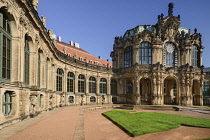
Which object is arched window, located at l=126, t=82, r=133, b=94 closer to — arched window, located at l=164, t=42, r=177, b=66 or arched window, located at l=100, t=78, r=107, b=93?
arched window, located at l=100, t=78, r=107, b=93

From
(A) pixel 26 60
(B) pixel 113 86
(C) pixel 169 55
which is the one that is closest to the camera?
(A) pixel 26 60

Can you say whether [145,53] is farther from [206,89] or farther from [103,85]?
[206,89]

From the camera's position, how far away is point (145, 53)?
1709 inches

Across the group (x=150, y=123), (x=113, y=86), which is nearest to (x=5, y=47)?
(x=150, y=123)

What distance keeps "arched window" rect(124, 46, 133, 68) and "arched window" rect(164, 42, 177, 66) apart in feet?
29.1

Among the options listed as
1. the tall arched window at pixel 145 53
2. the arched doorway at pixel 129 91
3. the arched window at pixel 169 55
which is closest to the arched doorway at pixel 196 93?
the arched window at pixel 169 55

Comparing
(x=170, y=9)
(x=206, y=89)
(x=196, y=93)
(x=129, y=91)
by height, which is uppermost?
(x=170, y=9)

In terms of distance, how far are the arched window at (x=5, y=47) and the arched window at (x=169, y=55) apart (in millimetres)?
37721

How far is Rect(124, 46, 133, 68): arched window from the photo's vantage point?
45.0 metres

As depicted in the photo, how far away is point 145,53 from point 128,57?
4660 mm

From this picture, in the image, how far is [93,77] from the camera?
4319 centimetres

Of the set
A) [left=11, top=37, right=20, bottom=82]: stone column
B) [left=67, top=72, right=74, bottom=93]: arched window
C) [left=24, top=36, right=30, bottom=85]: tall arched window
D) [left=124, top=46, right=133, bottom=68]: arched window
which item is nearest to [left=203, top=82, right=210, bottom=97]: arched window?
[left=124, top=46, right=133, bottom=68]: arched window

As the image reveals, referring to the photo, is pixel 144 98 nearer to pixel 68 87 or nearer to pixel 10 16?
pixel 68 87

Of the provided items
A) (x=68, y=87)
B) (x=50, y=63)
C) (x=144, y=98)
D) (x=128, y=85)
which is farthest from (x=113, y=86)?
(x=50, y=63)
